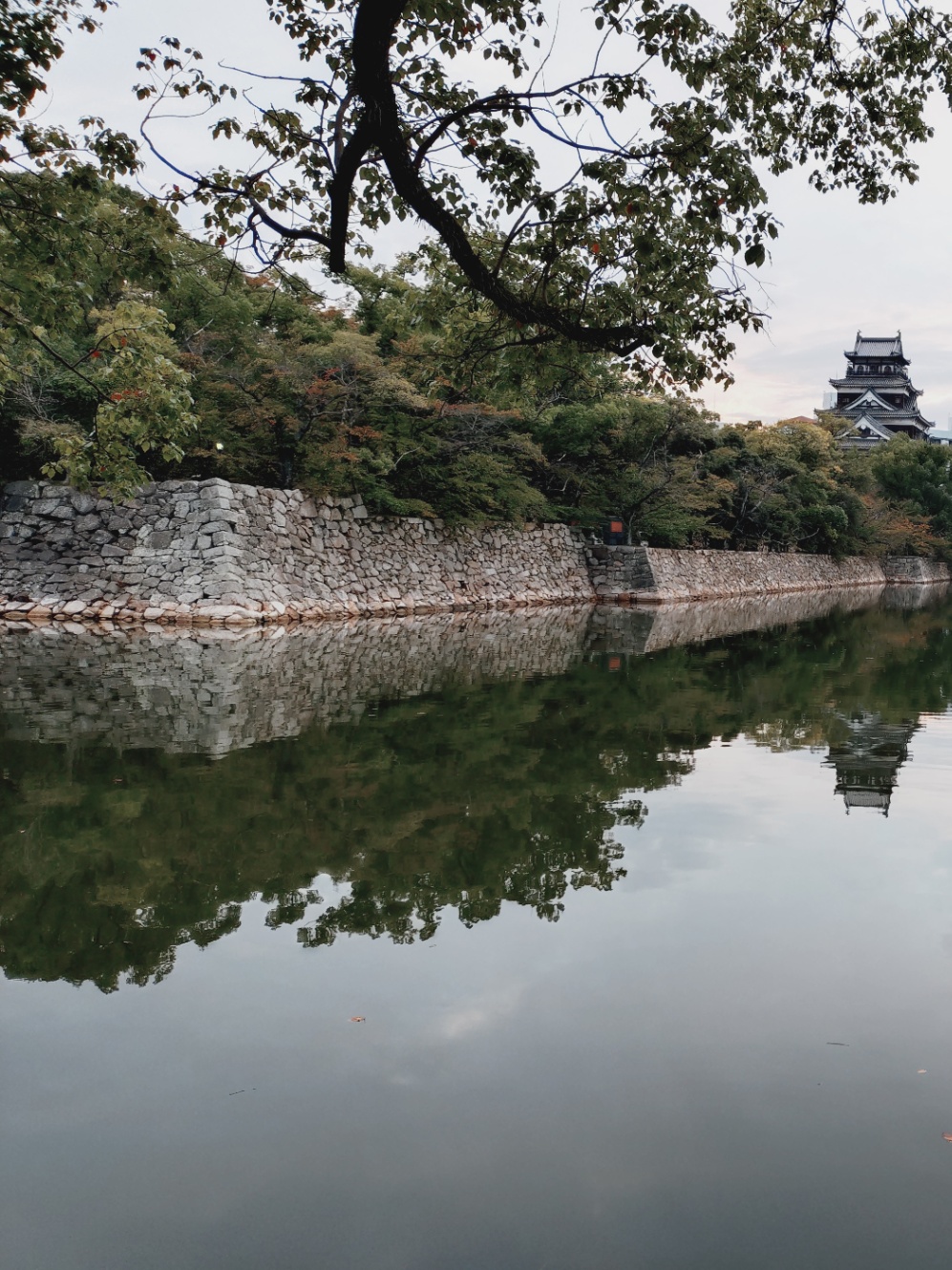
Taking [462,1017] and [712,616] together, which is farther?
[712,616]

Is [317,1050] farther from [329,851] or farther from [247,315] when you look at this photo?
[247,315]

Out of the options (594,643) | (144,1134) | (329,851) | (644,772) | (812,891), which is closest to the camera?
(144,1134)

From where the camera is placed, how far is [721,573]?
3553 cm

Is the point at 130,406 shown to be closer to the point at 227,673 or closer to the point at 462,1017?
the point at 227,673

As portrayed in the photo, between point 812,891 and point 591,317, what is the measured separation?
163 inches

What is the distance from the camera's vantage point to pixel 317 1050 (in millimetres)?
2910

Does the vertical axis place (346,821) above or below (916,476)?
below

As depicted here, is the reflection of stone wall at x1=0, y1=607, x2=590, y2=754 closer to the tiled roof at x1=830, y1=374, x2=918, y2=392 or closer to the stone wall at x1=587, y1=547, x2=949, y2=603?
the stone wall at x1=587, y1=547, x2=949, y2=603

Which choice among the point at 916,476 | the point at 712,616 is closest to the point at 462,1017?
the point at 712,616

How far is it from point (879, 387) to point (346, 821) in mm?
59973

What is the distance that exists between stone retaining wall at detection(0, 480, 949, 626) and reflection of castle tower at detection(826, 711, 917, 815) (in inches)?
413

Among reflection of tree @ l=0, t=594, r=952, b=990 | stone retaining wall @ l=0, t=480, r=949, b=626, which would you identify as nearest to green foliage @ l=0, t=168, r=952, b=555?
stone retaining wall @ l=0, t=480, r=949, b=626

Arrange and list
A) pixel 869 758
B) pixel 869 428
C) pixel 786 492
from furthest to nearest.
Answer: pixel 869 428, pixel 786 492, pixel 869 758

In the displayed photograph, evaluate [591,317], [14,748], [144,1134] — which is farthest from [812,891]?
[14,748]
